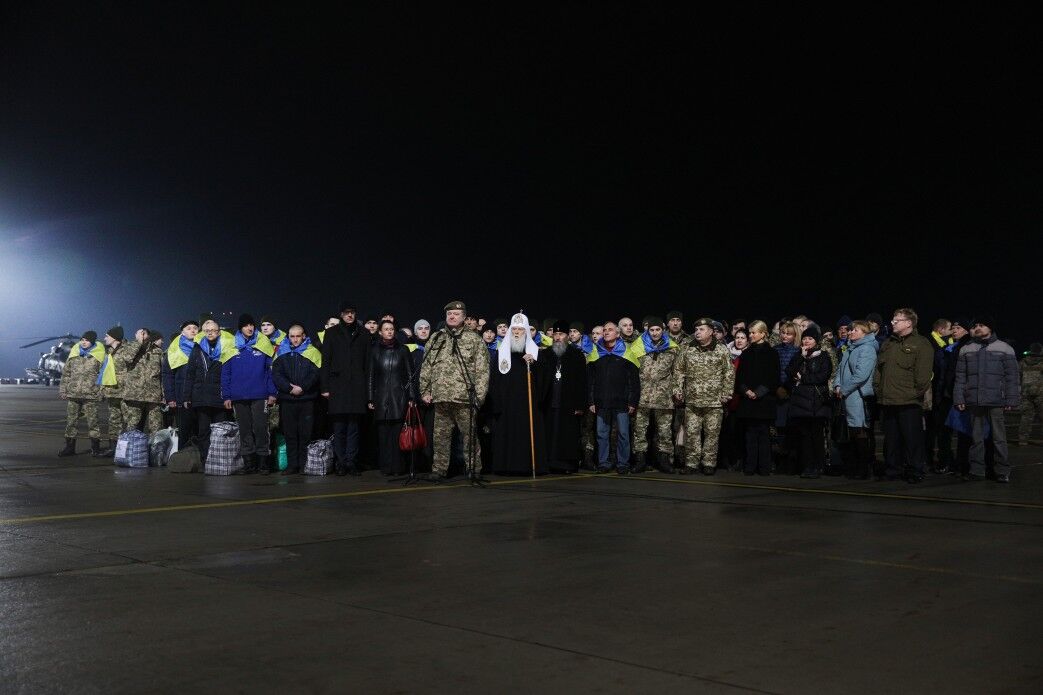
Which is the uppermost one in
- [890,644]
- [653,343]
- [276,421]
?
[653,343]

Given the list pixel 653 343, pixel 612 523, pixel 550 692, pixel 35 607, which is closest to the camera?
pixel 550 692

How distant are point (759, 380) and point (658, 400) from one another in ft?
4.85

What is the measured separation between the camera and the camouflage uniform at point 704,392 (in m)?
13.9

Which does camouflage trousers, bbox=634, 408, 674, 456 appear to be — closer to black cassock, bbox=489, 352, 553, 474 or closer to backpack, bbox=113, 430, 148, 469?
black cassock, bbox=489, 352, 553, 474

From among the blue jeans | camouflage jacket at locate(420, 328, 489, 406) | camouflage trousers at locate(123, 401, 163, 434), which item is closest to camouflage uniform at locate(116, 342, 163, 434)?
camouflage trousers at locate(123, 401, 163, 434)

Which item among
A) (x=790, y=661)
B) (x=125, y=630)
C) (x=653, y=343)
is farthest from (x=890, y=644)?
(x=653, y=343)

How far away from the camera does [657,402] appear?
1448 centimetres

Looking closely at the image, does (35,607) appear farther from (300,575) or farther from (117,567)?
(300,575)

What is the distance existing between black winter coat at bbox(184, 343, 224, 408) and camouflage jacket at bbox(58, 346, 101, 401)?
3623mm

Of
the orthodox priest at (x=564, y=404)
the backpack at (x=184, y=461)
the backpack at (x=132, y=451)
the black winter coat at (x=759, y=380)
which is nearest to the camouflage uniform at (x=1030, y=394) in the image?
the black winter coat at (x=759, y=380)

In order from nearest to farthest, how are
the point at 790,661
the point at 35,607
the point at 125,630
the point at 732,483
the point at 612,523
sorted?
the point at 790,661, the point at 125,630, the point at 35,607, the point at 612,523, the point at 732,483

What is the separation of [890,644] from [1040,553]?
3.31 metres

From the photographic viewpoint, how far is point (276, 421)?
15.0m

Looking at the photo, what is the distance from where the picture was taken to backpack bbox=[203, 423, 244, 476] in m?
13.8
